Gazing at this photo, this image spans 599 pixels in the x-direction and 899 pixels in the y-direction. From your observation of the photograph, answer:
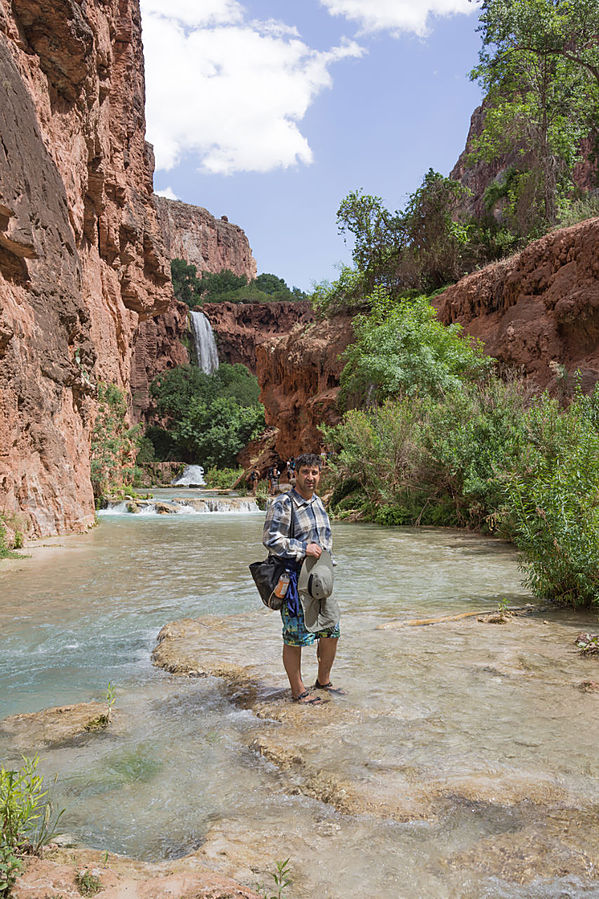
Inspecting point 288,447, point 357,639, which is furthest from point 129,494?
point 357,639

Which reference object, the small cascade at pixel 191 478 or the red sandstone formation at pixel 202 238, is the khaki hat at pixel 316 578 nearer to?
the small cascade at pixel 191 478

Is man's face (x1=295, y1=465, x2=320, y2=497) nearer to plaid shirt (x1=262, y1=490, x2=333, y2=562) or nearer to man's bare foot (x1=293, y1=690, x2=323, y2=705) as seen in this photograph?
plaid shirt (x1=262, y1=490, x2=333, y2=562)

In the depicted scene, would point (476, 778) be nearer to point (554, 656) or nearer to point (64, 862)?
point (64, 862)

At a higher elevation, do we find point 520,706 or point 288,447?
point 288,447

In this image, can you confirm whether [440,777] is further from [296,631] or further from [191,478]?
[191,478]

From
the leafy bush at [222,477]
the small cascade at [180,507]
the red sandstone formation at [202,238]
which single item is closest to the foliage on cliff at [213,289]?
the red sandstone formation at [202,238]

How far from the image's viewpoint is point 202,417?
4897 centimetres

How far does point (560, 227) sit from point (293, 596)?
20.4m

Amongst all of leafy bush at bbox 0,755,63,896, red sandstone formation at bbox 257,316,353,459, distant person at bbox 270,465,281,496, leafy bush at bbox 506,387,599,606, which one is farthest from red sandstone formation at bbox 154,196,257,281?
leafy bush at bbox 0,755,63,896

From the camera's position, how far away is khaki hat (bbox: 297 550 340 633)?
3863mm

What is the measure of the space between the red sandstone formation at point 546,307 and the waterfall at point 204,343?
1599 inches

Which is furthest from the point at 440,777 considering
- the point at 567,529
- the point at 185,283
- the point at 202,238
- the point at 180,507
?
the point at 202,238

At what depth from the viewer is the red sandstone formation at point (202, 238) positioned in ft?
308

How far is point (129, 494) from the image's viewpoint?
25703mm
